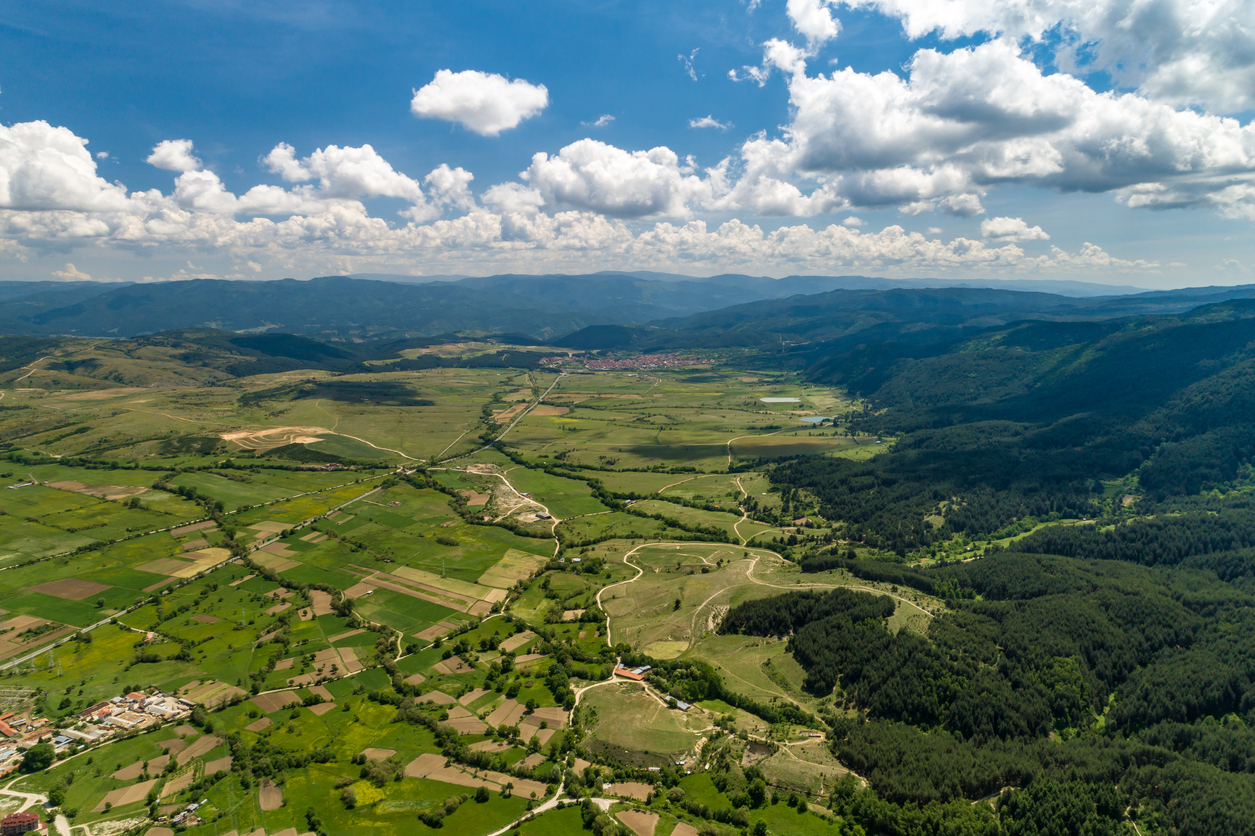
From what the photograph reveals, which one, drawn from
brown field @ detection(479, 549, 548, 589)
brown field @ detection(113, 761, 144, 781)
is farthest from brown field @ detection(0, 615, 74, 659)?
brown field @ detection(479, 549, 548, 589)

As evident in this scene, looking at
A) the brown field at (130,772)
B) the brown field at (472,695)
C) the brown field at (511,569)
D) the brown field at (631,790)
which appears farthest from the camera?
the brown field at (511,569)

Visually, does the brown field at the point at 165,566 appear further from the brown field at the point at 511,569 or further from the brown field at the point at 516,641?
the brown field at the point at 516,641

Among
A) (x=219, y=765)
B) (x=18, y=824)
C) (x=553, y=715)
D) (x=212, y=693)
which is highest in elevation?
(x=18, y=824)

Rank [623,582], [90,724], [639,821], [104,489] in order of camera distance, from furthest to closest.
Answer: [104,489] → [623,582] → [90,724] → [639,821]

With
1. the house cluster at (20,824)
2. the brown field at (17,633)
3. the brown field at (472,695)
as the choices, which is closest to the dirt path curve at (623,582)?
the brown field at (472,695)

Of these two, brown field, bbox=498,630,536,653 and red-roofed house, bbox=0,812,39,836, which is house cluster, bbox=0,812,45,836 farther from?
brown field, bbox=498,630,536,653

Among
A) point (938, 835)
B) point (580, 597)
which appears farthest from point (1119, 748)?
point (580, 597)

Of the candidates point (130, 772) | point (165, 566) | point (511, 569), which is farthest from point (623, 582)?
point (165, 566)

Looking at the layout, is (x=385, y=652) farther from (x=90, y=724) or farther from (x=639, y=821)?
(x=639, y=821)
